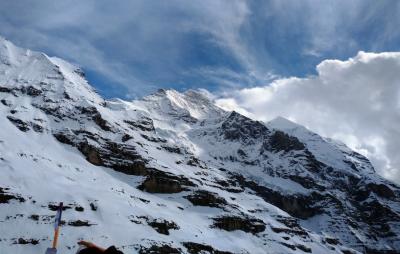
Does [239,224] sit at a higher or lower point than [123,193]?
higher

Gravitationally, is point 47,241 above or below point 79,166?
below

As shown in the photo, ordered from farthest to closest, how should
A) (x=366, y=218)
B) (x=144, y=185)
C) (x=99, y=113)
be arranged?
(x=366, y=218) < (x=99, y=113) < (x=144, y=185)

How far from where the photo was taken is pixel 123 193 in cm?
10531

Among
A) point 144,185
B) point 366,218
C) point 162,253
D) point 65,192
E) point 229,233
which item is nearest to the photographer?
point 162,253

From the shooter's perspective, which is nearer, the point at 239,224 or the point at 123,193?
the point at 123,193

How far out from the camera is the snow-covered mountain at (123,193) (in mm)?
79062

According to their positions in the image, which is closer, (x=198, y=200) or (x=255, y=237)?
(x=255, y=237)

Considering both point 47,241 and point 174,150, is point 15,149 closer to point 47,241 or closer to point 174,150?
point 47,241

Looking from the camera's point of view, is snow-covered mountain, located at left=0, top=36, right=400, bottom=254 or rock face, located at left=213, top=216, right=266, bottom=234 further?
rock face, located at left=213, top=216, right=266, bottom=234

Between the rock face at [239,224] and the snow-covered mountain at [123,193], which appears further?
the rock face at [239,224]

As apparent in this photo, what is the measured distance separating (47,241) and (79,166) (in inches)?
1771

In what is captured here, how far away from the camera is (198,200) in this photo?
12238 centimetres

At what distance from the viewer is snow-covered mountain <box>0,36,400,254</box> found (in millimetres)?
79062

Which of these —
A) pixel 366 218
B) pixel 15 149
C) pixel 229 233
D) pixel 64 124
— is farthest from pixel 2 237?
pixel 366 218
